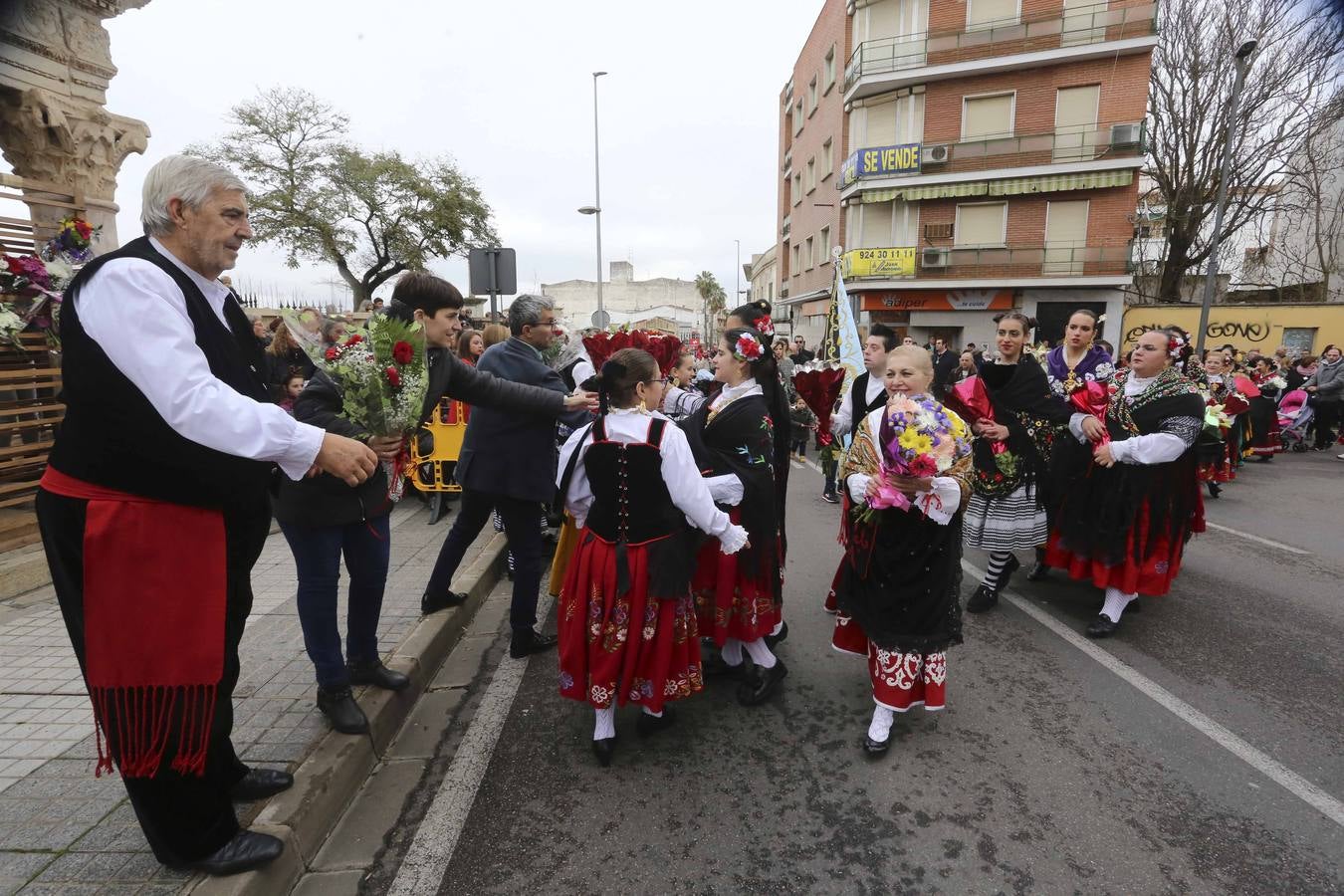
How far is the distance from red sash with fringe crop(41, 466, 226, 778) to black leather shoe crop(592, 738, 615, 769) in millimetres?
1532

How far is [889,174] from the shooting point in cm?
2303

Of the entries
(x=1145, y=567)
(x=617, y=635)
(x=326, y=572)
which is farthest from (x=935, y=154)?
(x=326, y=572)

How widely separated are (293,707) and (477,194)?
31.7 metres

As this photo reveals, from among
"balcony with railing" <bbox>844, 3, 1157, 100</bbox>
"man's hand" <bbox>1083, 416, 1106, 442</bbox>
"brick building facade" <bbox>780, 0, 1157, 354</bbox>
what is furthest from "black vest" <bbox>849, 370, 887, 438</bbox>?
"balcony with railing" <bbox>844, 3, 1157, 100</bbox>

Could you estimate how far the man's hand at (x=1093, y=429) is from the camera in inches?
173

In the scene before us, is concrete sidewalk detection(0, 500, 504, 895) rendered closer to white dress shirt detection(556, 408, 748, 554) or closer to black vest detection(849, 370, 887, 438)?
white dress shirt detection(556, 408, 748, 554)

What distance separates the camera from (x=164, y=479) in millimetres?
1886

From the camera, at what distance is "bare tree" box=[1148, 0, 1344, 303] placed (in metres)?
18.6

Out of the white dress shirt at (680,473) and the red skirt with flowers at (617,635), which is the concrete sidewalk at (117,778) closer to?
the red skirt with flowers at (617,635)

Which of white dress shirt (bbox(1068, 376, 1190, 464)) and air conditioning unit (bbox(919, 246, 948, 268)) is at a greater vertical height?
air conditioning unit (bbox(919, 246, 948, 268))

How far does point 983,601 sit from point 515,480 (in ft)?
11.4

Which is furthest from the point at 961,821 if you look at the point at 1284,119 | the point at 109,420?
the point at 1284,119

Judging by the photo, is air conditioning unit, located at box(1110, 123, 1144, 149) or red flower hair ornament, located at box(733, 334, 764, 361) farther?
air conditioning unit, located at box(1110, 123, 1144, 149)

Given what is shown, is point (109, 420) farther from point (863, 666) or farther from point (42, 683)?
point (863, 666)
